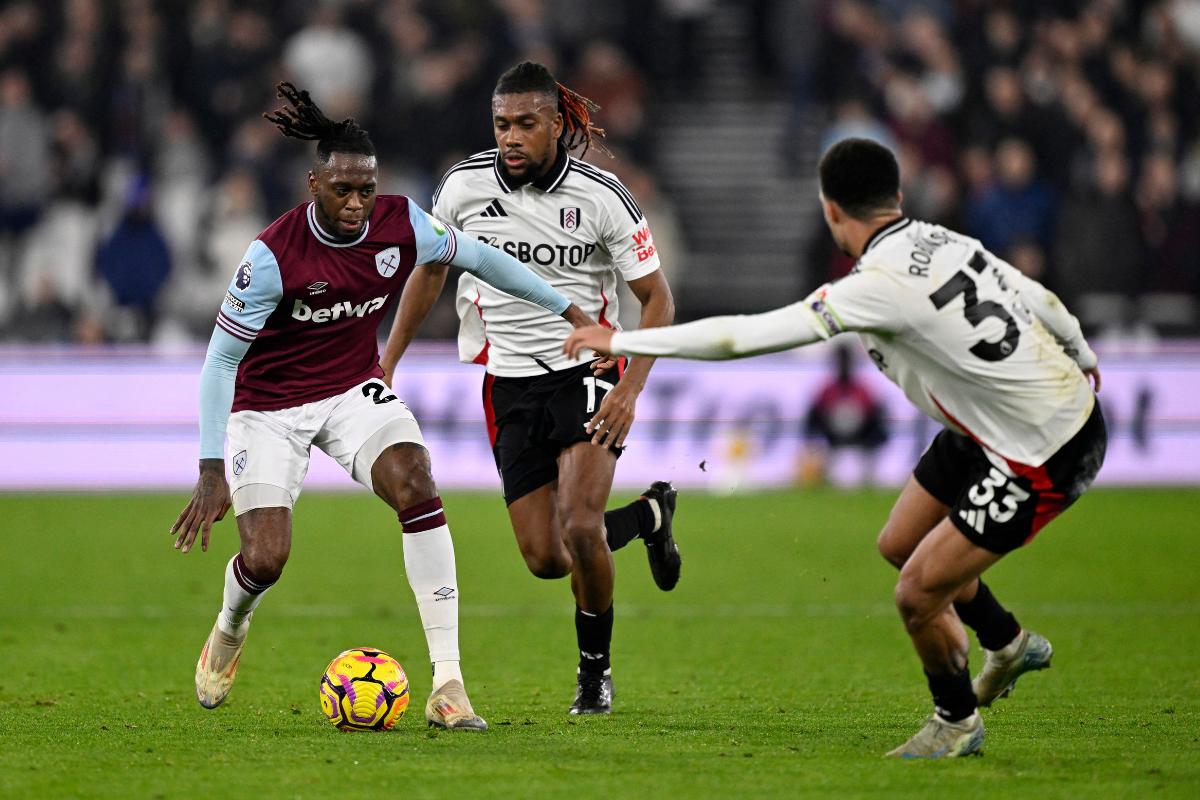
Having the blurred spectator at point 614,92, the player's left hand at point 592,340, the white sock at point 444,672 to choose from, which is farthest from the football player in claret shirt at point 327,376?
the blurred spectator at point 614,92

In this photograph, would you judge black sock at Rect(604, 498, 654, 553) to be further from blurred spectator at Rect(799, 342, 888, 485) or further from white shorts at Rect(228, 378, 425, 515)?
blurred spectator at Rect(799, 342, 888, 485)

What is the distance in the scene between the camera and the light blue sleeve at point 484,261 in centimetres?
713

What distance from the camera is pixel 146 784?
5645 millimetres

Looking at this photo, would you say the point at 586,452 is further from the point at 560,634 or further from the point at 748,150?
the point at 748,150

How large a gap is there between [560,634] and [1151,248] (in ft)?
34.4

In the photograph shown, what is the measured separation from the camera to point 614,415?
7.22 metres

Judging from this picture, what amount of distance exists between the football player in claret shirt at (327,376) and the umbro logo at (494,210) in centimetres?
44

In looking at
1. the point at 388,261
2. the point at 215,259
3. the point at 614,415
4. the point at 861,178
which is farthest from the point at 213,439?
the point at 215,259

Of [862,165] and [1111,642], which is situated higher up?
[862,165]

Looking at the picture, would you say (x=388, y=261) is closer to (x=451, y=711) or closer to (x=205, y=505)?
(x=205, y=505)

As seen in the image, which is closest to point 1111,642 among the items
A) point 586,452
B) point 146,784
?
point 586,452

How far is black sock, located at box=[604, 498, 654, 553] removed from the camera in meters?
7.77

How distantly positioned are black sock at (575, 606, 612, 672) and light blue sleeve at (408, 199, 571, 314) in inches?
51.0

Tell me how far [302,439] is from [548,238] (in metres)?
1.38
